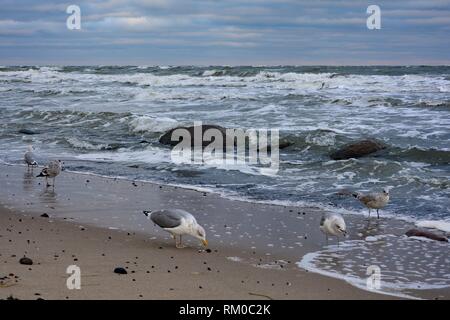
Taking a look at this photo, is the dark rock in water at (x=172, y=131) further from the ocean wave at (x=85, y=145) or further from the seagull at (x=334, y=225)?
the seagull at (x=334, y=225)

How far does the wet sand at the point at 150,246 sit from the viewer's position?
5902 mm

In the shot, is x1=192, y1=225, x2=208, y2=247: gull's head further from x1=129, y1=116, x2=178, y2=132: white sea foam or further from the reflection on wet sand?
x1=129, y1=116, x2=178, y2=132: white sea foam

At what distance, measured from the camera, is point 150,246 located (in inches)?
308

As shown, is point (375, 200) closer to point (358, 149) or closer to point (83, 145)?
point (358, 149)

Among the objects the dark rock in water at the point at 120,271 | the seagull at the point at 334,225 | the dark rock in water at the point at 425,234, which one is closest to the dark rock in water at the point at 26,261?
the dark rock in water at the point at 120,271

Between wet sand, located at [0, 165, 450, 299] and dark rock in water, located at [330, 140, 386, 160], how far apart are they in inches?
194

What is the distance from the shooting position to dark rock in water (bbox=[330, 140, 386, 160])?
15203mm

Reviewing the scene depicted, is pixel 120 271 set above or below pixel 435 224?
above

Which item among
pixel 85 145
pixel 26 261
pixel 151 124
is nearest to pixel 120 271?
pixel 26 261

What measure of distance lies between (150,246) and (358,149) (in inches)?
342

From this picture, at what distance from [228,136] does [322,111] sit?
285 inches

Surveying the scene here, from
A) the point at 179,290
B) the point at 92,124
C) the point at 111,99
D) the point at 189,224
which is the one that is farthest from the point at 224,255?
the point at 111,99

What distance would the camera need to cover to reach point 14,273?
237 inches
